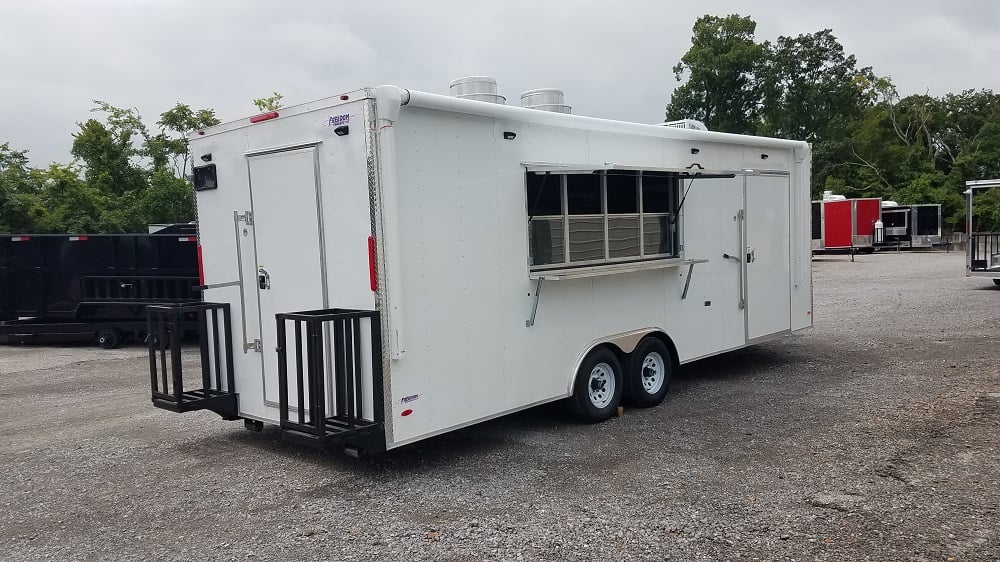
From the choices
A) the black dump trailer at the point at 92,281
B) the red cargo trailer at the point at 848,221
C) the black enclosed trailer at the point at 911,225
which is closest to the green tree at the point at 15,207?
the black dump trailer at the point at 92,281

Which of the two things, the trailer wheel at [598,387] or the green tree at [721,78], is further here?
the green tree at [721,78]

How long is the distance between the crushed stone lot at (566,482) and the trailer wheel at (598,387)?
167mm

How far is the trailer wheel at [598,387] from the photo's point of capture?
6.45 meters

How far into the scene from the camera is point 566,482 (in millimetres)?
5164

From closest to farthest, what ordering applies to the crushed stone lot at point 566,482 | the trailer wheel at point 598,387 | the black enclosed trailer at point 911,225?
the crushed stone lot at point 566,482 → the trailer wheel at point 598,387 → the black enclosed trailer at point 911,225

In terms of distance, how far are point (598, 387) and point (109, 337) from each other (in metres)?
9.37

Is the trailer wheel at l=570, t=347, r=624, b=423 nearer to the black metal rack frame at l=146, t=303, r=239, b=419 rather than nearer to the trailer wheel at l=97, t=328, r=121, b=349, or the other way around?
the black metal rack frame at l=146, t=303, r=239, b=419

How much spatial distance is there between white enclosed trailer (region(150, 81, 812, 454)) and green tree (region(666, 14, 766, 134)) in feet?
129

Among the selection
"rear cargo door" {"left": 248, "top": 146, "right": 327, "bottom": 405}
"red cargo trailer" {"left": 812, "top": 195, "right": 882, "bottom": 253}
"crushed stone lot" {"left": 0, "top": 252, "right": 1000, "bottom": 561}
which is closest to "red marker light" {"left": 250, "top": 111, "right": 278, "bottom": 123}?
"rear cargo door" {"left": 248, "top": 146, "right": 327, "bottom": 405}

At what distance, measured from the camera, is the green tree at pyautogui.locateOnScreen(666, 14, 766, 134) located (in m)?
43.8

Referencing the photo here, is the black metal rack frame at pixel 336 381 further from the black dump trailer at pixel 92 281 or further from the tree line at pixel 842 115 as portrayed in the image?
the tree line at pixel 842 115

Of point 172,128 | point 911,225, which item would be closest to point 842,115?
point 911,225

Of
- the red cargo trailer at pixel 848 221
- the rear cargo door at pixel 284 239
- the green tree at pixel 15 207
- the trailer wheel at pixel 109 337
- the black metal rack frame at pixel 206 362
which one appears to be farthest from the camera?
the red cargo trailer at pixel 848 221

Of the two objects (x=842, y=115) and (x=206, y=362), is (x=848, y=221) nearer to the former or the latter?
(x=842, y=115)
